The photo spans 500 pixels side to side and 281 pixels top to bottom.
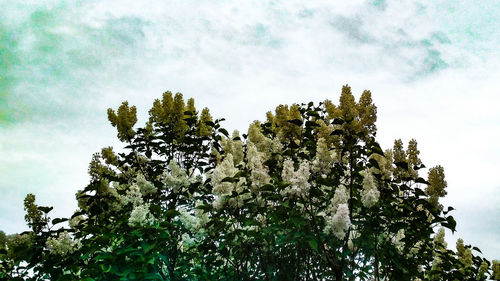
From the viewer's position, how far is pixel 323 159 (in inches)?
231

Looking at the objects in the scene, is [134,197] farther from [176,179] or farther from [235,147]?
[235,147]

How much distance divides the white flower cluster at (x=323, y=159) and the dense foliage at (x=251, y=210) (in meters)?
0.02

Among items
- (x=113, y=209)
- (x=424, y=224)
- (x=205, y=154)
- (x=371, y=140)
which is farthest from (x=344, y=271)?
(x=113, y=209)

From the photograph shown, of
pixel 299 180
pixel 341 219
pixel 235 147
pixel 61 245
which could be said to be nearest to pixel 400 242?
pixel 341 219

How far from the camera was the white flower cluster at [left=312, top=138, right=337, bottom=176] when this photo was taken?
5754 millimetres

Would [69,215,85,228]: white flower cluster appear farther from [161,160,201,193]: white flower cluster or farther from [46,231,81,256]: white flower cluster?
[161,160,201,193]: white flower cluster

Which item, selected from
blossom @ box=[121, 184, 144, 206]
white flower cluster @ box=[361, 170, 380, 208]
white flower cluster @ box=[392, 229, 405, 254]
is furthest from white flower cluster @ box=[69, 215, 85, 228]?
white flower cluster @ box=[392, 229, 405, 254]

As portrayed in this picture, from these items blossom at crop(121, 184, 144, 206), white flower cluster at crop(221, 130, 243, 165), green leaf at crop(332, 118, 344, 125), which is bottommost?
blossom at crop(121, 184, 144, 206)

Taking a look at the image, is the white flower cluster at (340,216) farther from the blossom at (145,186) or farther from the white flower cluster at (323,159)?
the blossom at (145,186)

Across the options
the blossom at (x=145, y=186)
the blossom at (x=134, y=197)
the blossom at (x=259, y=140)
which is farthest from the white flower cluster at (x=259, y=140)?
the blossom at (x=134, y=197)

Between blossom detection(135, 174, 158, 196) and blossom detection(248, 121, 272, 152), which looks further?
blossom detection(248, 121, 272, 152)

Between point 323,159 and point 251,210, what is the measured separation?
1.22 m

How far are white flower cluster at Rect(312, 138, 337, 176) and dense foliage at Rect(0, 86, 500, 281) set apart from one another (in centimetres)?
2

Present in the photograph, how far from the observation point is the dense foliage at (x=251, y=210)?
529 centimetres
